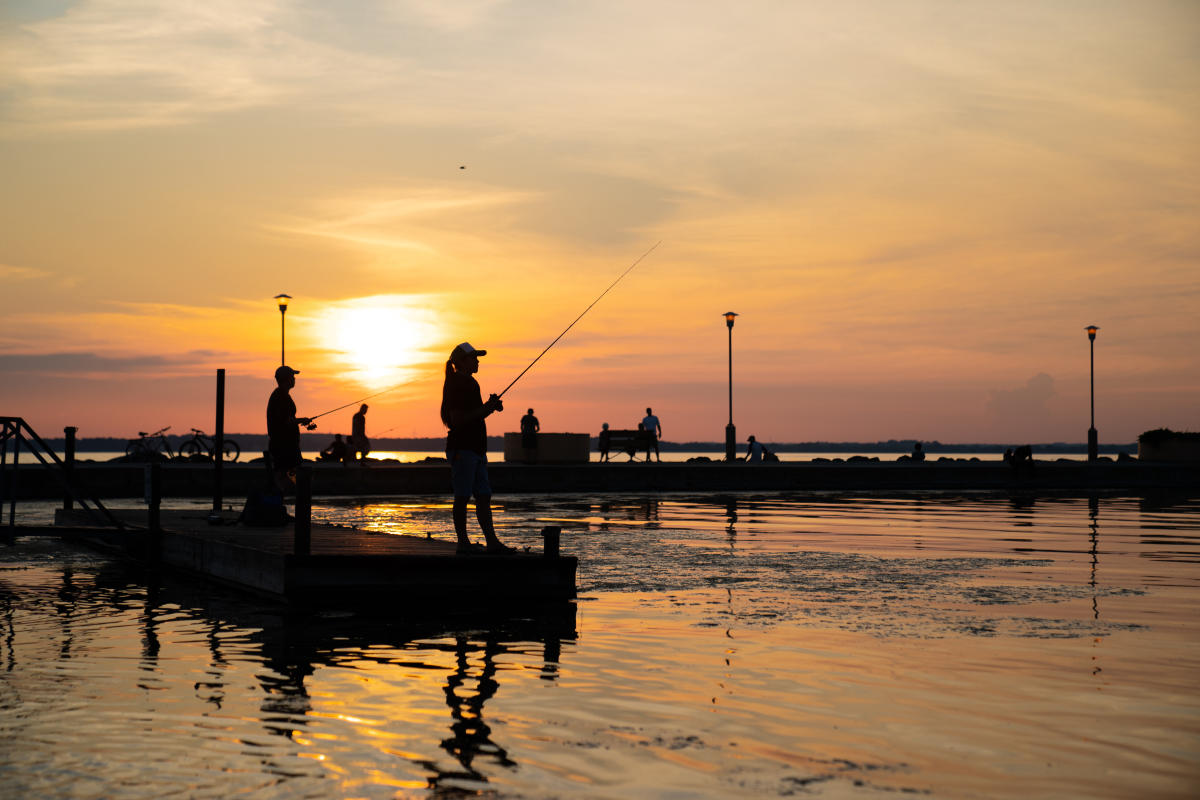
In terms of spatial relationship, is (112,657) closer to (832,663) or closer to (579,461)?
(832,663)

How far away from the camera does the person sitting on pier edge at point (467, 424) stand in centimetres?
1248

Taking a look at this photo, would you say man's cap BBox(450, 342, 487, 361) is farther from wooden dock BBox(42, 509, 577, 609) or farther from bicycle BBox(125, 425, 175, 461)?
bicycle BBox(125, 425, 175, 461)

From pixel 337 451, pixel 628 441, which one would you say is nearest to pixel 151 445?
pixel 337 451

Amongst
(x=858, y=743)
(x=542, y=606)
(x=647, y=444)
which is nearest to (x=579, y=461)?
(x=647, y=444)

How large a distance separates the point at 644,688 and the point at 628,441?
4132 centimetres

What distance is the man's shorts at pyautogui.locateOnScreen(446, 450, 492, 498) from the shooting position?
12.5 m

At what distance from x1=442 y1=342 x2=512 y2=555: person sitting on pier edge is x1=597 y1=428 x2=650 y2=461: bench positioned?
119ft

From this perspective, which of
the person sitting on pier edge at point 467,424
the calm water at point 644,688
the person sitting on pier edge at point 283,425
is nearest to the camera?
the calm water at point 644,688

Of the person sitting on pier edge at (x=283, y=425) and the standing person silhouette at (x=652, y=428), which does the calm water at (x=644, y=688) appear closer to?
the person sitting on pier edge at (x=283, y=425)

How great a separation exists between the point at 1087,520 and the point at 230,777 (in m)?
21.7

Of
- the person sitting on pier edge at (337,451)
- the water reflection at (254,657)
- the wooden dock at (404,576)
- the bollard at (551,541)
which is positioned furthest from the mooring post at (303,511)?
the person sitting on pier edge at (337,451)

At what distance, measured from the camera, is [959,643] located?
31.1 feet

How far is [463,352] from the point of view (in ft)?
41.3

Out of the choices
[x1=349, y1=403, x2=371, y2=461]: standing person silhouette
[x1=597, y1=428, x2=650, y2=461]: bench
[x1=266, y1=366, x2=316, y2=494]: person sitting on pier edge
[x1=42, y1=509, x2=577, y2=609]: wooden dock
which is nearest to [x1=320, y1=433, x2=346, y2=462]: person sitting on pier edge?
[x1=349, y1=403, x2=371, y2=461]: standing person silhouette
